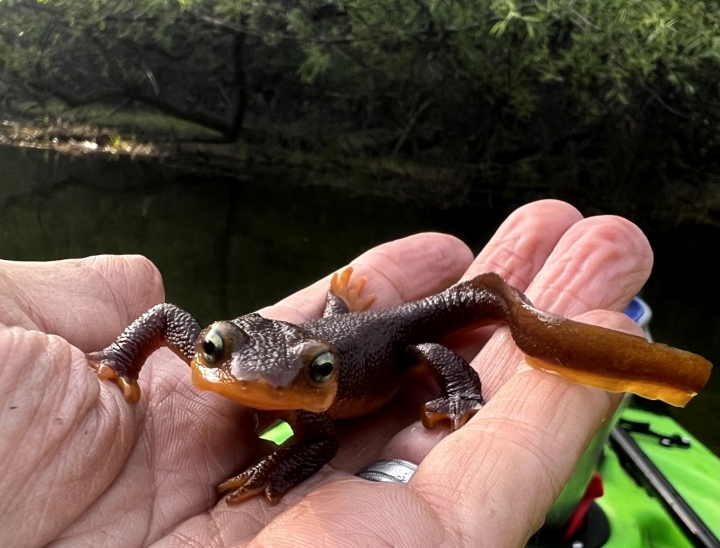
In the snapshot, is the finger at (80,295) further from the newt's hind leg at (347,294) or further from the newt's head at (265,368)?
the newt's hind leg at (347,294)

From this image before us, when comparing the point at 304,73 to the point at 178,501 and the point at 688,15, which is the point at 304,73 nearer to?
the point at 688,15

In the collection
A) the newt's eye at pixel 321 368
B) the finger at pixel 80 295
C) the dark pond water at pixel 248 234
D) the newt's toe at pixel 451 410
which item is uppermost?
the newt's eye at pixel 321 368

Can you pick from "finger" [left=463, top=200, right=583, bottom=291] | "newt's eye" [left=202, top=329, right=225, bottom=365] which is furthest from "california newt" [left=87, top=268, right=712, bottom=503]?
"finger" [left=463, top=200, right=583, bottom=291]

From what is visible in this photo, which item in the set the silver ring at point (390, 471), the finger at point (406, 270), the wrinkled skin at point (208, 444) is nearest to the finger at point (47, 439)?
the wrinkled skin at point (208, 444)

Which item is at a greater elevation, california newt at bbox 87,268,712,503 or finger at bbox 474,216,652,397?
finger at bbox 474,216,652,397

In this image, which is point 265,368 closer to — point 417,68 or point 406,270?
point 406,270

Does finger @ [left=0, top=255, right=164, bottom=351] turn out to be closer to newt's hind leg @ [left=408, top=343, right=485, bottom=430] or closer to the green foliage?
newt's hind leg @ [left=408, top=343, right=485, bottom=430]
